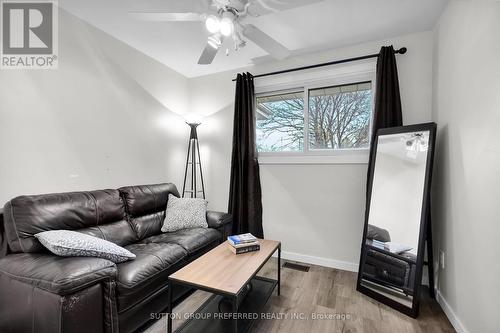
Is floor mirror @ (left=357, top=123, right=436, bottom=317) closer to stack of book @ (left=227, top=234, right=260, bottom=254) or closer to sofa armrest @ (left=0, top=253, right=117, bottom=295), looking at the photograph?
stack of book @ (left=227, top=234, right=260, bottom=254)

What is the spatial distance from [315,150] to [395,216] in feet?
3.69

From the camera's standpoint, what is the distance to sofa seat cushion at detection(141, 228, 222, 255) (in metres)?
2.09

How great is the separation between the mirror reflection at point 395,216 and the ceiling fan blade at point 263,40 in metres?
1.32

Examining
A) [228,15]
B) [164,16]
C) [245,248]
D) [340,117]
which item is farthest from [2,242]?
[340,117]

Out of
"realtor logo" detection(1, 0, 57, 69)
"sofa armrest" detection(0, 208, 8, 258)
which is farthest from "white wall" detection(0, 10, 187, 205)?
"sofa armrest" detection(0, 208, 8, 258)

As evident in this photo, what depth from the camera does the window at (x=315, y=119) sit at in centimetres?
264

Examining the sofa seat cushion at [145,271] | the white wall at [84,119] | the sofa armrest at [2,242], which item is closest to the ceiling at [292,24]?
the white wall at [84,119]

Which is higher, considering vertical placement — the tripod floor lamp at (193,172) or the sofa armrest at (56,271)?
the tripod floor lamp at (193,172)

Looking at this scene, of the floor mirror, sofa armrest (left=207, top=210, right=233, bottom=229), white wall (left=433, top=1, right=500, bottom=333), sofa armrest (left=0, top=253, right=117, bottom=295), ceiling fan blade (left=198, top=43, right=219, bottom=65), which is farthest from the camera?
sofa armrest (left=207, top=210, right=233, bottom=229)

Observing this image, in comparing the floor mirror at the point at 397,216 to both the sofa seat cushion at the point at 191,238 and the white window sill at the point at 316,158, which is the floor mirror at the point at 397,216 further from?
the sofa seat cushion at the point at 191,238

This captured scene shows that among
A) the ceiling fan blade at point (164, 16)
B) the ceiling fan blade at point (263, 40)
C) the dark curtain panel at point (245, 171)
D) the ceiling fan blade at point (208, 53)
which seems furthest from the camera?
the dark curtain panel at point (245, 171)

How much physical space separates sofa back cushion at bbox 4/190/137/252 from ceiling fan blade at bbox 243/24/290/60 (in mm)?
1912

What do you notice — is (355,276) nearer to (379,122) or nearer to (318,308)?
(318,308)

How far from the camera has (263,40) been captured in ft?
5.70
